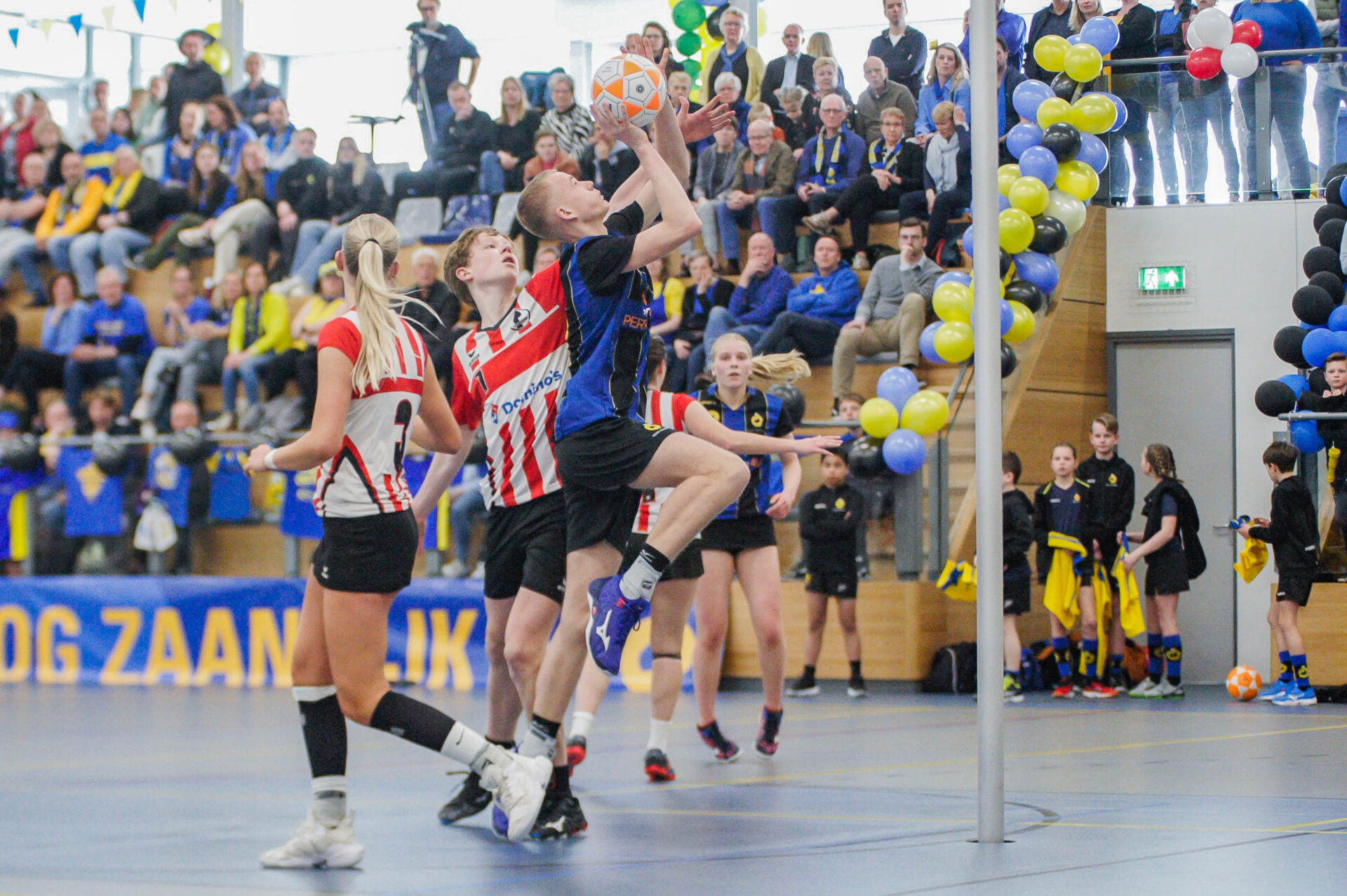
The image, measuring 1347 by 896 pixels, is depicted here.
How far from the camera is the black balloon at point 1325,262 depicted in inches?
512

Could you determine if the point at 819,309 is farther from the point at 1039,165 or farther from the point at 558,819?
the point at 558,819

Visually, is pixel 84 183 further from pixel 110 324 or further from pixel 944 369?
pixel 944 369

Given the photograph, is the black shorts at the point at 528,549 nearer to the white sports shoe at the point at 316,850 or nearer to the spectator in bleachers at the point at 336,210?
the white sports shoe at the point at 316,850

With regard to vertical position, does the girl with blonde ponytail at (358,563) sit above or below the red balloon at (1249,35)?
below

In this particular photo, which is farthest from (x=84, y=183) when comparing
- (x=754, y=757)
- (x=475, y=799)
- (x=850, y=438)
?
(x=475, y=799)

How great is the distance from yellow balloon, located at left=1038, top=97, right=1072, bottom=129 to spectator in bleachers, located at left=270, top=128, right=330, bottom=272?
818cm

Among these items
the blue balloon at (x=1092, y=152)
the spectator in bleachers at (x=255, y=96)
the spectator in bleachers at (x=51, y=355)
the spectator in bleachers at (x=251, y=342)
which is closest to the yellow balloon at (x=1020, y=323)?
the blue balloon at (x=1092, y=152)

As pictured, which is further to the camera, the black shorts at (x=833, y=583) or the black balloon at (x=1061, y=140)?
the black balloon at (x=1061, y=140)

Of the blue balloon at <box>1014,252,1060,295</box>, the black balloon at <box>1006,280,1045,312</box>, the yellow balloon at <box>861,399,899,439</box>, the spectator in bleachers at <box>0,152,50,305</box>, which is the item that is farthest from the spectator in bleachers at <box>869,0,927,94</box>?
the spectator in bleachers at <box>0,152,50,305</box>

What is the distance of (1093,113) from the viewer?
13.6 metres

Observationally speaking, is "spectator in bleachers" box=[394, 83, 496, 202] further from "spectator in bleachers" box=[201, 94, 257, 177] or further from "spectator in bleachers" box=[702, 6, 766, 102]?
"spectator in bleachers" box=[702, 6, 766, 102]

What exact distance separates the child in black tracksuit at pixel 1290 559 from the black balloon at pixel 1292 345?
2.73 ft

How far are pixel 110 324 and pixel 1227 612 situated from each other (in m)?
11.5

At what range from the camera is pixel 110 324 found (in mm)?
17625
